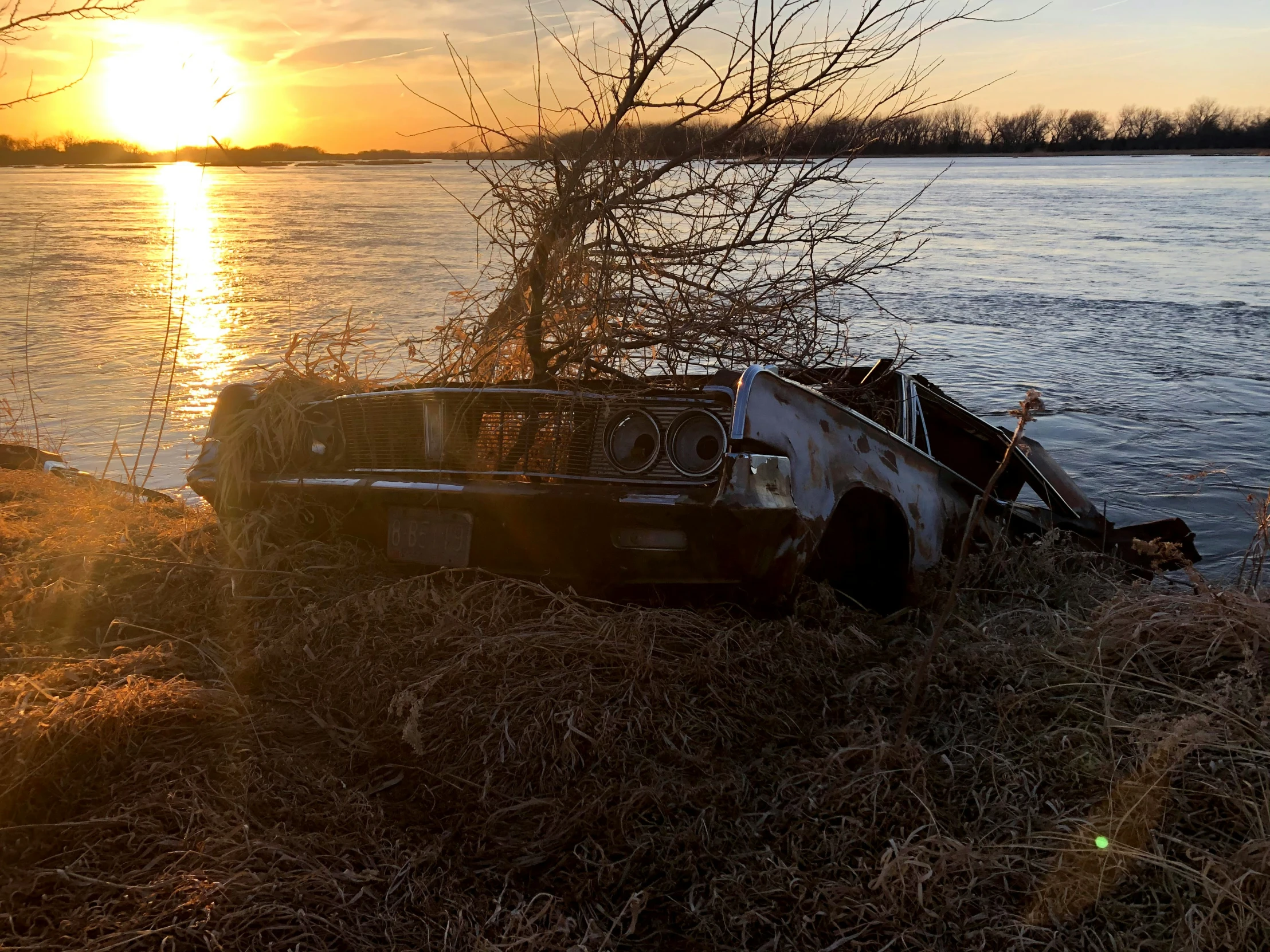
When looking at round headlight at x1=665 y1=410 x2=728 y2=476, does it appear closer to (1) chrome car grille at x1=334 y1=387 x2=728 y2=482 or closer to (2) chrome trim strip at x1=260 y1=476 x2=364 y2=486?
(1) chrome car grille at x1=334 y1=387 x2=728 y2=482

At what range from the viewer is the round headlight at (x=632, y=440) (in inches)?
132

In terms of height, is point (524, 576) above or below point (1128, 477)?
above

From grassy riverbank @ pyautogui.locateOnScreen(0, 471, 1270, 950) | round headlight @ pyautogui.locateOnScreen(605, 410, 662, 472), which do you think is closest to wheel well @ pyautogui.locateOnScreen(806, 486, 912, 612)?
grassy riverbank @ pyautogui.locateOnScreen(0, 471, 1270, 950)

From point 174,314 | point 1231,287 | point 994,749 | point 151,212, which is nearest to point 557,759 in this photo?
point 994,749

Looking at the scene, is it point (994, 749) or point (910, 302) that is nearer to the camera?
point (994, 749)

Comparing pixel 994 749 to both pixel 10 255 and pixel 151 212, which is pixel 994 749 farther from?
pixel 151 212

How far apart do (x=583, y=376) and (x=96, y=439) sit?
5951 millimetres

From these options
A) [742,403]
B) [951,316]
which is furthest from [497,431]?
[951,316]

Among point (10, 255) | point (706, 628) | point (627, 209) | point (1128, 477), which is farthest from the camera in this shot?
point (10, 255)

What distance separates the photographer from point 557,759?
111 inches

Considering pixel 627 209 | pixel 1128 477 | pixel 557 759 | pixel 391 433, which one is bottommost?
pixel 1128 477

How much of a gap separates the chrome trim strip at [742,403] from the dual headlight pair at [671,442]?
2.5 inches

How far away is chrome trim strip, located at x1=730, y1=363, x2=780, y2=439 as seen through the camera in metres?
3.18

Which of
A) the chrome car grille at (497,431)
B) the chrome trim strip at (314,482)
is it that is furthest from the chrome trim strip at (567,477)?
the chrome trim strip at (314,482)
